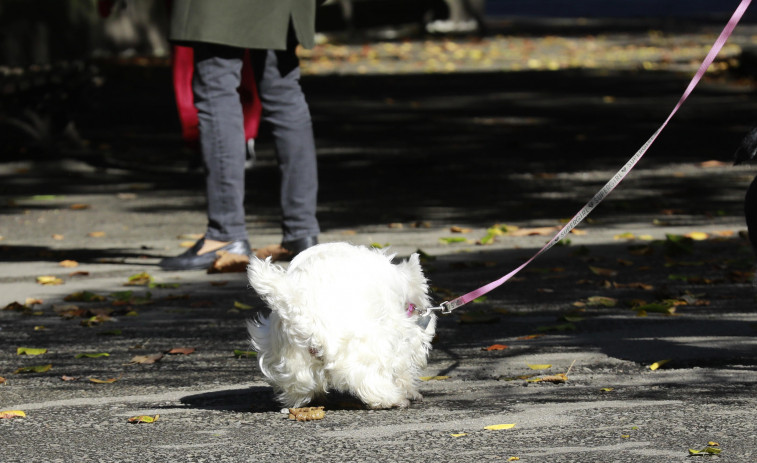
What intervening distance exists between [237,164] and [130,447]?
311 cm

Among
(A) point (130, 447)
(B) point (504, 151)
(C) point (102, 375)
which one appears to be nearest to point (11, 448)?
(A) point (130, 447)

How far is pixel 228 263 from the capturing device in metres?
6.62

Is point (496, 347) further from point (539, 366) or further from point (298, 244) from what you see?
point (298, 244)

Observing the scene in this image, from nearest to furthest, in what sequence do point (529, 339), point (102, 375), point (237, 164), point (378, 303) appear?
point (378, 303), point (102, 375), point (529, 339), point (237, 164)

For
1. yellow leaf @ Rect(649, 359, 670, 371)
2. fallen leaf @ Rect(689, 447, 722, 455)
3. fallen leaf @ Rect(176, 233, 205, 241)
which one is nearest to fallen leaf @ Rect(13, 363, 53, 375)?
yellow leaf @ Rect(649, 359, 670, 371)

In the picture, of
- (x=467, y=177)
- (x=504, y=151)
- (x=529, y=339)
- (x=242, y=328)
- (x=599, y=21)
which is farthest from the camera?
(x=599, y=21)

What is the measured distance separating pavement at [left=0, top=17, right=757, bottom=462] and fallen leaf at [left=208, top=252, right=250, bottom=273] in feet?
0.28

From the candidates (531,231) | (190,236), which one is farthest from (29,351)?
(531,231)

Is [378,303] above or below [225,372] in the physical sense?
above

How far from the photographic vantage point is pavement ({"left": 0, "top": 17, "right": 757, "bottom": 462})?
384 cm

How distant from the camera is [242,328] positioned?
5.50 metres

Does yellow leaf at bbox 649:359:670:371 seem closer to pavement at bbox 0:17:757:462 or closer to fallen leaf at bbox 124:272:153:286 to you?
pavement at bbox 0:17:757:462

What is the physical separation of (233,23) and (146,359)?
208 cm

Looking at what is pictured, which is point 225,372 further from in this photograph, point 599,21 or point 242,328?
point 599,21
